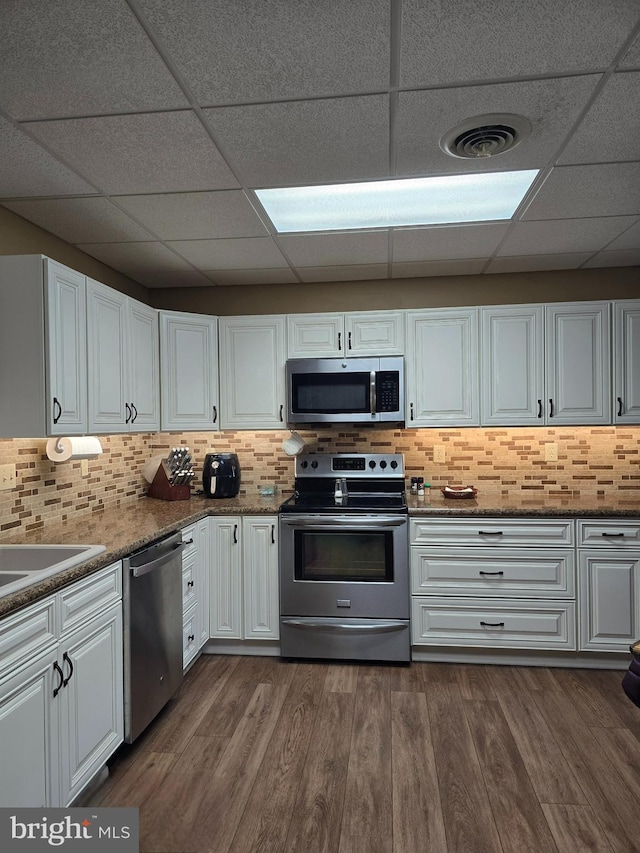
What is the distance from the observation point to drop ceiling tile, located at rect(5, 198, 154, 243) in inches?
97.4

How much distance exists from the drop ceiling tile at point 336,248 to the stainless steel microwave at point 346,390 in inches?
24.2

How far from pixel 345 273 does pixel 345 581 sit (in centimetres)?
200

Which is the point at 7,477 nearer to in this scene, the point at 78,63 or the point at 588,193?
the point at 78,63

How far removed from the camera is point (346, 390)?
3547 millimetres

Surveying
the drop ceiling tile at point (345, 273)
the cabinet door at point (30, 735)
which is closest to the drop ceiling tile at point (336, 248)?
the drop ceiling tile at point (345, 273)

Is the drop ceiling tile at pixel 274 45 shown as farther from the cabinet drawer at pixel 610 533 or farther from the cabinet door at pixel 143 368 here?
the cabinet drawer at pixel 610 533

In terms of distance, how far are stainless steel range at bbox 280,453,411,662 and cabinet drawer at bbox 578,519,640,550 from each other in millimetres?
1007

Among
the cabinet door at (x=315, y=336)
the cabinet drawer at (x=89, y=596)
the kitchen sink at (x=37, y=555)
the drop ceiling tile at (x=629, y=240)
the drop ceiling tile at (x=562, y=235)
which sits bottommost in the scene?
the cabinet drawer at (x=89, y=596)

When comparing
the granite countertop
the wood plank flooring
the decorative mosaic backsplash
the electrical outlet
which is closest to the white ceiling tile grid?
the electrical outlet

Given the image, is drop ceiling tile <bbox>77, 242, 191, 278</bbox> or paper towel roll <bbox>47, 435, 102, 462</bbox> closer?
paper towel roll <bbox>47, 435, 102, 462</bbox>

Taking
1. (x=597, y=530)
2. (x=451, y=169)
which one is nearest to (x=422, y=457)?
(x=597, y=530)

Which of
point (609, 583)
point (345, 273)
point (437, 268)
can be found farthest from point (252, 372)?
point (609, 583)

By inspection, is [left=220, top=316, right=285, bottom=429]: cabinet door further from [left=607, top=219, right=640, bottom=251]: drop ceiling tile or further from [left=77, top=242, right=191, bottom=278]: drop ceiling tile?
[left=607, top=219, right=640, bottom=251]: drop ceiling tile

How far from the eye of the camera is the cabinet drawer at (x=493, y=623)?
10.2ft
